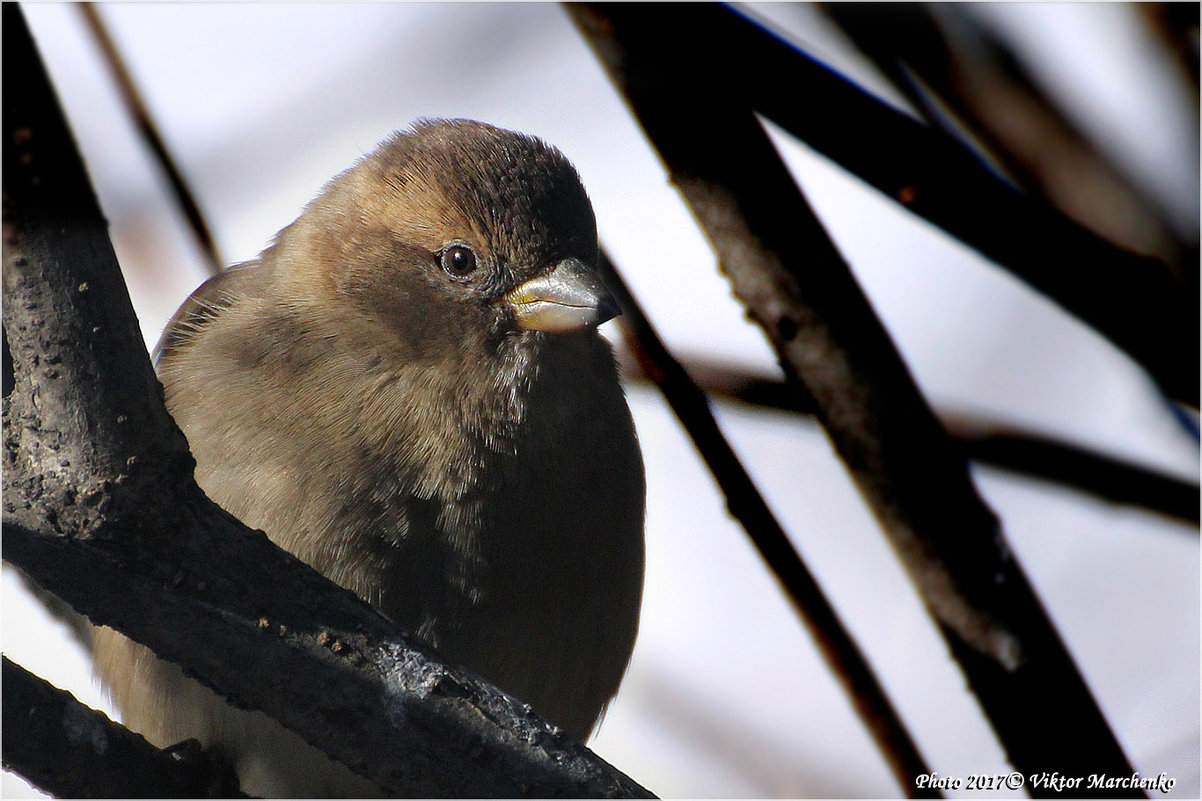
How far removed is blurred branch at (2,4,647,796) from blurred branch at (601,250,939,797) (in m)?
0.58

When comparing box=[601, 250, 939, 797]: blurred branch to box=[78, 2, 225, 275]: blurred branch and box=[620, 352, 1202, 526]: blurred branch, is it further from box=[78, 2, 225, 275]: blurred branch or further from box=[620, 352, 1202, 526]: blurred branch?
box=[78, 2, 225, 275]: blurred branch

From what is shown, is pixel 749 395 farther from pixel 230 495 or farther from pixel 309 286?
pixel 309 286

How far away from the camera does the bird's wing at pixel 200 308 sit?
4.50 meters

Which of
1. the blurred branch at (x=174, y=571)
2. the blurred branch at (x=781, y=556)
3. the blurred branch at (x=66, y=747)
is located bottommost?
the blurred branch at (x=66, y=747)

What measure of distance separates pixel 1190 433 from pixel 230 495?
2.82m

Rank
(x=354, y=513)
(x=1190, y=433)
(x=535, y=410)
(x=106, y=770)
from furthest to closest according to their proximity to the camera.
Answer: (x=535, y=410)
(x=354, y=513)
(x=1190, y=433)
(x=106, y=770)

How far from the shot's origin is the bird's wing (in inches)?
177

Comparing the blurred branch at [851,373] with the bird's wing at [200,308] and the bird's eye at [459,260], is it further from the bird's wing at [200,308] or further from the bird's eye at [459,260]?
the bird's wing at [200,308]

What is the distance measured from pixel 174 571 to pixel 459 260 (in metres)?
1.94

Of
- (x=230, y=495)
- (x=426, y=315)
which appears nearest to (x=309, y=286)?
(x=426, y=315)

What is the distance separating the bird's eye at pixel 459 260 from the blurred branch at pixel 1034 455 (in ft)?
4.91

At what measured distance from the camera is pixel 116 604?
2443 millimetres

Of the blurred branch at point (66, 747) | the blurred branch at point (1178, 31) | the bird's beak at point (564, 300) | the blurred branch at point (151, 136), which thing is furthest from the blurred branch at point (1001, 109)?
the blurred branch at point (66, 747)

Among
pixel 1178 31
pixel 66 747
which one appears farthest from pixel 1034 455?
pixel 66 747
